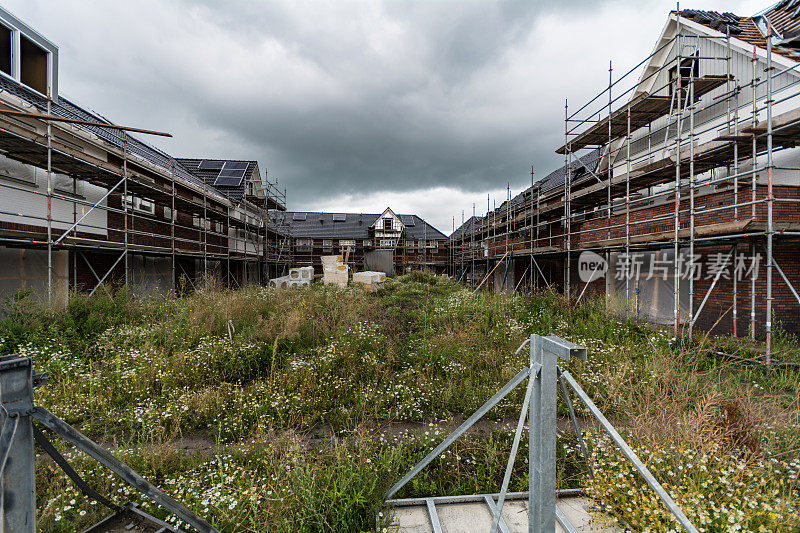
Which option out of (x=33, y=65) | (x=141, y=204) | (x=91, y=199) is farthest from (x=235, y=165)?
(x=91, y=199)

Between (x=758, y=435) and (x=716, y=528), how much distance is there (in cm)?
147

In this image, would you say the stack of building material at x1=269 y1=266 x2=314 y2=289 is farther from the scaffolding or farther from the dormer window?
the dormer window

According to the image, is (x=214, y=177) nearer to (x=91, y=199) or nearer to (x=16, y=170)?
(x=91, y=199)

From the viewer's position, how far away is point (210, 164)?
1941 centimetres

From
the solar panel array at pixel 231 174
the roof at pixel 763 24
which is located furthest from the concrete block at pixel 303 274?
the roof at pixel 763 24

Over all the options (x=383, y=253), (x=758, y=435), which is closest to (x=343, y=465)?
(x=758, y=435)

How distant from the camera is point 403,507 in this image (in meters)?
2.88

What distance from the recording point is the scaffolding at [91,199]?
688 centimetres

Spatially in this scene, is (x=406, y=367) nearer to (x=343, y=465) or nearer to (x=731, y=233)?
(x=343, y=465)

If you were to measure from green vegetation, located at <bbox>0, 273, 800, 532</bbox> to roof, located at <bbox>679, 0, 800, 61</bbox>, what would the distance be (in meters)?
6.85

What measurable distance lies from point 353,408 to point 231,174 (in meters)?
18.6

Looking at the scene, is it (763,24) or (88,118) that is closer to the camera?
(763,24)

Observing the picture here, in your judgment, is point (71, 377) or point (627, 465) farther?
point (71, 377)

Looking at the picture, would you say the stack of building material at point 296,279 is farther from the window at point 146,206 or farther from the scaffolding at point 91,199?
the window at point 146,206
